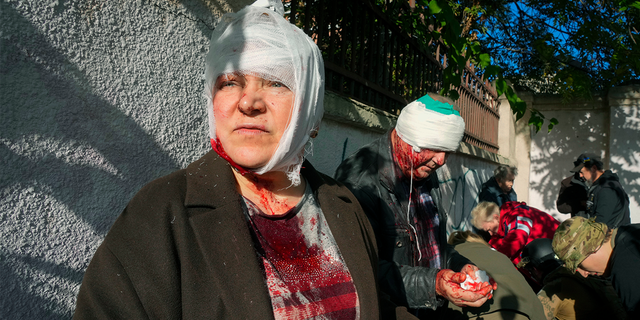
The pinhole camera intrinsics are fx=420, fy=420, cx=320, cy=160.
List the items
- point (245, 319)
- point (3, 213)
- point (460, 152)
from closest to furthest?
point (245, 319)
point (3, 213)
point (460, 152)

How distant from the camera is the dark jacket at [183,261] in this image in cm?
96

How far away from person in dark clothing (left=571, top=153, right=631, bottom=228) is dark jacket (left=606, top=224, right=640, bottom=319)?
2.97 metres

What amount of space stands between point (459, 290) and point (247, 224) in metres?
1.16

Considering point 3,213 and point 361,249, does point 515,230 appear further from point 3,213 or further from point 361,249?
point 3,213

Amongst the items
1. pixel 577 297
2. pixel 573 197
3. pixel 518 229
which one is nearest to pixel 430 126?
pixel 577 297

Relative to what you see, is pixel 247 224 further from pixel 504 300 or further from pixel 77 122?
pixel 504 300

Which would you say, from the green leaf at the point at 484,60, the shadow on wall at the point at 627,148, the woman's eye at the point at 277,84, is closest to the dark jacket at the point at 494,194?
the green leaf at the point at 484,60

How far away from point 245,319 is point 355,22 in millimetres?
2986

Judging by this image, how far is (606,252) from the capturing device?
9.82ft

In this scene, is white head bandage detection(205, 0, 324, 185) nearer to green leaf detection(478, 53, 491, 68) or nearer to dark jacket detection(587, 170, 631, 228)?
green leaf detection(478, 53, 491, 68)

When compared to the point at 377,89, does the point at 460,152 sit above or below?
below

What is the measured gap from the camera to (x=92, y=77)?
148cm

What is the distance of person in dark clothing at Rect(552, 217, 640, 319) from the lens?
2.62m

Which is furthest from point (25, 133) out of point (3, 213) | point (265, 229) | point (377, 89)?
point (377, 89)
